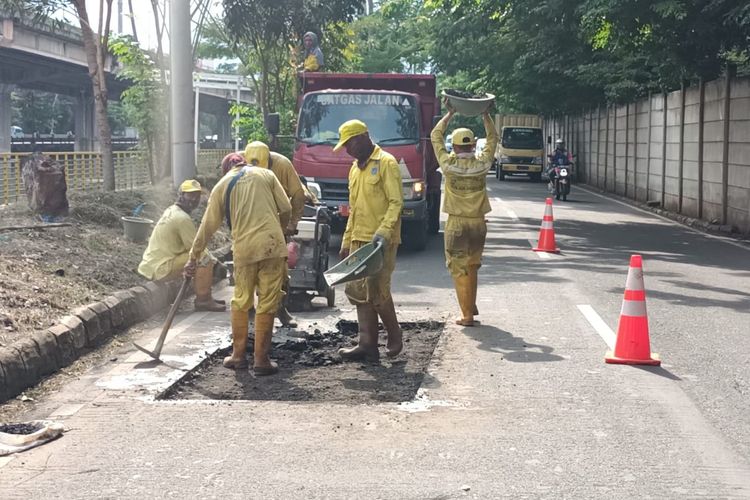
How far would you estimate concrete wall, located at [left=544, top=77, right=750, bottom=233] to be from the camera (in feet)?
67.8

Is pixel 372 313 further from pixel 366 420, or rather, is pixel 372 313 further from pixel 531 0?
pixel 531 0

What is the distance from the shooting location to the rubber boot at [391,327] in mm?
8344

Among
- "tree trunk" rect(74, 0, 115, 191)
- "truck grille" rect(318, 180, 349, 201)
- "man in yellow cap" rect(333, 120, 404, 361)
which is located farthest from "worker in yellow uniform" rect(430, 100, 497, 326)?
"tree trunk" rect(74, 0, 115, 191)

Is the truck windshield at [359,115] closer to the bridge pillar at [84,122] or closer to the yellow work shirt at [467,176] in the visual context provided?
the yellow work shirt at [467,176]

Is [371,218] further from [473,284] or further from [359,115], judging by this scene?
[359,115]

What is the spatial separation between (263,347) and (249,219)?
3.14 feet

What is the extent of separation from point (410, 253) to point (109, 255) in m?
5.63

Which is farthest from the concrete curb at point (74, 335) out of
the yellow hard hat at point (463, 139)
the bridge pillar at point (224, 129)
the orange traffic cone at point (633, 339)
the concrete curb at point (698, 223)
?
the bridge pillar at point (224, 129)

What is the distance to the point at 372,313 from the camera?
8328 millimetres

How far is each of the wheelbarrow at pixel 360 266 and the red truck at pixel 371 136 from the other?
24.0ft

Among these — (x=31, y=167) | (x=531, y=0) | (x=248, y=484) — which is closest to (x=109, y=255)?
(x=31, y=167)

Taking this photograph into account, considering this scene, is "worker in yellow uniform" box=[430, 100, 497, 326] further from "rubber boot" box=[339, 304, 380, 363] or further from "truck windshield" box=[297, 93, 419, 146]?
"truck windshield" box=[297, 93, 419, 146]

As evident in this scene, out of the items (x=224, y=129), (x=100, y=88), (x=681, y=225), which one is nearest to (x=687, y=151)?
(x=681, y=225)

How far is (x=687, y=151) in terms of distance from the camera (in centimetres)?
2494
